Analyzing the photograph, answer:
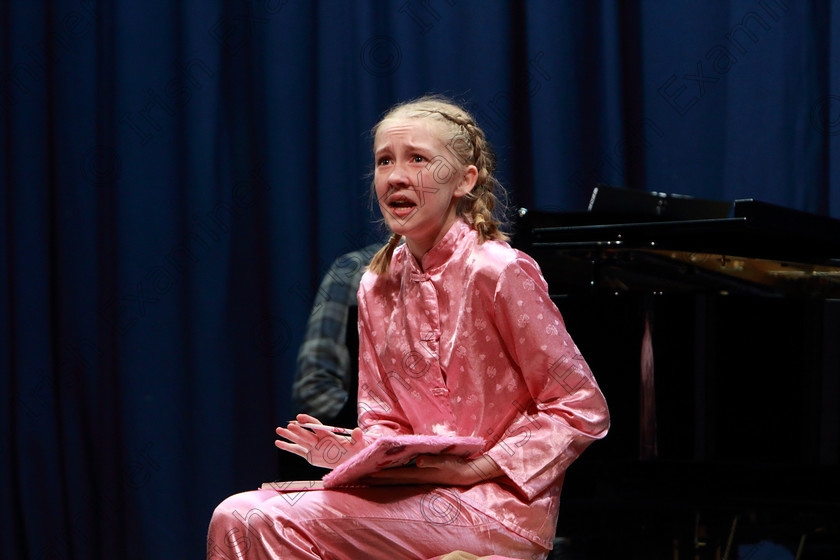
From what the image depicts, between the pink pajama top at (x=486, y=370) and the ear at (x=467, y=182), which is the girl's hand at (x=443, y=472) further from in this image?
the ear at (x=467, y=182)

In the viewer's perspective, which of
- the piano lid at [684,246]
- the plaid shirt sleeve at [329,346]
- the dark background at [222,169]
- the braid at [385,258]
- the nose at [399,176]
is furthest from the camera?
the dark background at [222,169]

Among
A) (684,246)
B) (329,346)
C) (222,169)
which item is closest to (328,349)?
(329,346)

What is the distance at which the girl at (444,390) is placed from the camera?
4.99 ft

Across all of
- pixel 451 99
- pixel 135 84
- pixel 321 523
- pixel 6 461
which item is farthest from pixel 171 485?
pixel 321 523

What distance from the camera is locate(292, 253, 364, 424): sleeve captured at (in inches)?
116

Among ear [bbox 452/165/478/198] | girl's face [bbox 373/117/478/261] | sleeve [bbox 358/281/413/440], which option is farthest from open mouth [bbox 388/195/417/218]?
sleeve [bbox 358/281/413/440]

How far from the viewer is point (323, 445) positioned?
5.16 feet

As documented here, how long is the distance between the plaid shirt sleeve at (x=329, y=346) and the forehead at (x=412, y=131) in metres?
Result: 1.21

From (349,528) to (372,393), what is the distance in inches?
13.3

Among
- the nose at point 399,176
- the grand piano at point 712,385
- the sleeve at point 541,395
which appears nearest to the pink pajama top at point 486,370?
the sleeve at point 541,395

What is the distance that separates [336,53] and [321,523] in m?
2.37

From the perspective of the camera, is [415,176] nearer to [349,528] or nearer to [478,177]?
[478,177]

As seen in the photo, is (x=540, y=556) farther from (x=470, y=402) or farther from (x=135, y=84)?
(x=135, y=84)

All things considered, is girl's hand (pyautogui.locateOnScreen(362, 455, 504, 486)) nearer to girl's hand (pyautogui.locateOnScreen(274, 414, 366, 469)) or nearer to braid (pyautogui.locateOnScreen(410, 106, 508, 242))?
girl's hand (pyautogui.locateOnScreen(274, 414, 366, 469))
